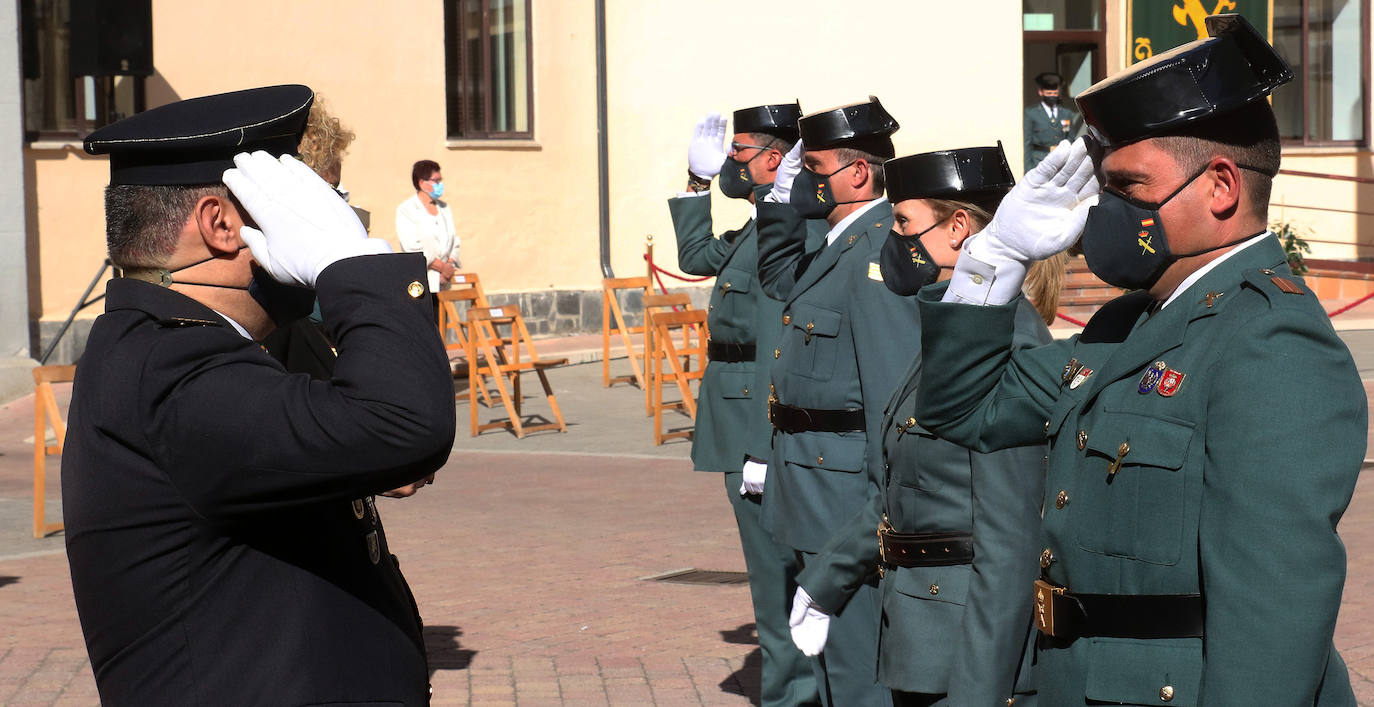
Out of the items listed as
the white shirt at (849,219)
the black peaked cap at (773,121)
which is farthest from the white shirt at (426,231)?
the white shirt at (849,219)

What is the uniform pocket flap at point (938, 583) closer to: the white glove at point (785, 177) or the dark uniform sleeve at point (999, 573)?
the dark uniform sleeve at point (999, 573)

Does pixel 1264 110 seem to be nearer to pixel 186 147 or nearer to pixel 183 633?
pixel 186 147

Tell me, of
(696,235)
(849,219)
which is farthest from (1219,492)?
(696,235)

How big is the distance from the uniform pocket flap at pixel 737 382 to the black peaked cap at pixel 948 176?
8.78 ft

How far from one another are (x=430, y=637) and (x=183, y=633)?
452 cm

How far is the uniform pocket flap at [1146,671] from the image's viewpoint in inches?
92.8

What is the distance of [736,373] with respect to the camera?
661cm

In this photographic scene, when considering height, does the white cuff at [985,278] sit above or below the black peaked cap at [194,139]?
below

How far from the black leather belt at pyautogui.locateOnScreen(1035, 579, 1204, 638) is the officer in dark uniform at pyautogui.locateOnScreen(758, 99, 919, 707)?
1.52 m

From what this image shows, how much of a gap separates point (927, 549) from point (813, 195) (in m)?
1.92

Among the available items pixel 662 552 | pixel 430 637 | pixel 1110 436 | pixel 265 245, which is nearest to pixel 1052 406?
pixel 1110 436

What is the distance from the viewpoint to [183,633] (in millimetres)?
2275

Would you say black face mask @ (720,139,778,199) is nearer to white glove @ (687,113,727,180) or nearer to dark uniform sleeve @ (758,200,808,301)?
white glove @ (687,113,727,180)

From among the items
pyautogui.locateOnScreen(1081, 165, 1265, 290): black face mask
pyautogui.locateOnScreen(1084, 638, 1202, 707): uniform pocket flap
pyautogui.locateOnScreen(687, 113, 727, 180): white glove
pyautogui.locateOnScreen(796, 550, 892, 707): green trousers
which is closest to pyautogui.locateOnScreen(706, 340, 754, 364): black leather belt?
pyautogui.locateOnScreen(687, 113, 727, 180): white glove
